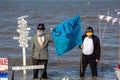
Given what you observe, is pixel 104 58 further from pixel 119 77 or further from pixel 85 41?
pixel 119 77

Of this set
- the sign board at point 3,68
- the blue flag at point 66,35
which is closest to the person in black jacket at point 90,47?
the blue flag at point 66,35

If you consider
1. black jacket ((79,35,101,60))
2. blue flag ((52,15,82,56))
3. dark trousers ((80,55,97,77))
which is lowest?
dark trousers ((80,55,97,77))

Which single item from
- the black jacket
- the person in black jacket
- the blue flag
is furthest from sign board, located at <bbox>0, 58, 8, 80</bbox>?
the black jacket

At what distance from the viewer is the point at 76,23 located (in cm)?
1416

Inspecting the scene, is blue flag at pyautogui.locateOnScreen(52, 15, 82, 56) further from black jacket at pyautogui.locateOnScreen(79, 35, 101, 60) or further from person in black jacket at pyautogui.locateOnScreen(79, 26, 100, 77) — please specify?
black jacket at pyautogui.locateOnScreen(79, 35, 101, 60)

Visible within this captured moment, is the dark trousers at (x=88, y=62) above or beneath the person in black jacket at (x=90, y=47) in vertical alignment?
beneath

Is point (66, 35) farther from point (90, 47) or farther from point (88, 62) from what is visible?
point (88, 62)

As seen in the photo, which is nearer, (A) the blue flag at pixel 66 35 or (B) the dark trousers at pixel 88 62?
(A) the blue flag at pixel 66 35

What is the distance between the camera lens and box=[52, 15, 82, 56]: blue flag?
13.6 meters

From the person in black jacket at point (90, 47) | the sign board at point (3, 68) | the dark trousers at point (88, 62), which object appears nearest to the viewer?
the sign board at point (3, 68)

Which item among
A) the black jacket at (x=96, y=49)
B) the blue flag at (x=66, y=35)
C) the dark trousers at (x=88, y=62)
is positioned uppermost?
the blue flag at (x=66, y=35)

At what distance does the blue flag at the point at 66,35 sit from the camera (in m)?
13.6

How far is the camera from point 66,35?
13.8 m

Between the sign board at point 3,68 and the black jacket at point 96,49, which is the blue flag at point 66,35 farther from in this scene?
the sign board at point 3,68
